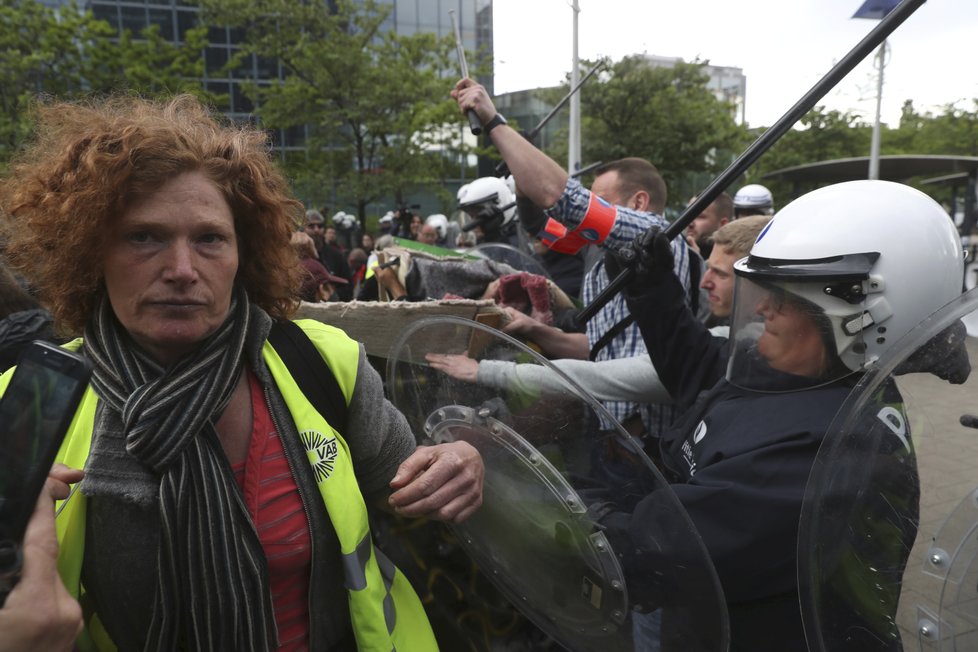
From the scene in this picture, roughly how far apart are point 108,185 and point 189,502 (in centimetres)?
67

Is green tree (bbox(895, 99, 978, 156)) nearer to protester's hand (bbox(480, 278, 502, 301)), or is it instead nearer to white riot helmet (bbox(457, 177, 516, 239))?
white riot helmet (bbox(457, 177, 516, 239))

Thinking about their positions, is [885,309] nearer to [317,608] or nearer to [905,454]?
[905,454]

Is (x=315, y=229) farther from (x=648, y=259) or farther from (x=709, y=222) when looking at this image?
(x=648, y=259)

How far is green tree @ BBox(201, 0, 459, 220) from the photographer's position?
1709 centimetres

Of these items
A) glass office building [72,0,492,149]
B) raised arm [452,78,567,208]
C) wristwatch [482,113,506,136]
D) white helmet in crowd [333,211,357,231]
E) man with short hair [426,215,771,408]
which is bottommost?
white helmet in crowd [333,211,357,231]

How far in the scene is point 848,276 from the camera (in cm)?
163

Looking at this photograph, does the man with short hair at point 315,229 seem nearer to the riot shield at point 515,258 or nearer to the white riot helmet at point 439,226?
the white riot helmet at point 439,226

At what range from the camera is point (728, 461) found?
1.49m

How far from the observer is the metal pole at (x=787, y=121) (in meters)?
1.75

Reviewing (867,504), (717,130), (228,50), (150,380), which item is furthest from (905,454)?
(228,50)

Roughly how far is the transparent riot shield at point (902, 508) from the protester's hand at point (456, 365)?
2.59ft

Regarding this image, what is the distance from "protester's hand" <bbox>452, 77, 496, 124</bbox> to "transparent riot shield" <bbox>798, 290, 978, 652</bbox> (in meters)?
1.95

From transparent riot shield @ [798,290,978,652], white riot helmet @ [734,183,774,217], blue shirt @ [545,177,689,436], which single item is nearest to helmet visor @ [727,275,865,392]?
transparent riot shield @ [798,290,978,652]

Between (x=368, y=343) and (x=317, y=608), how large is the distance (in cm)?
112
